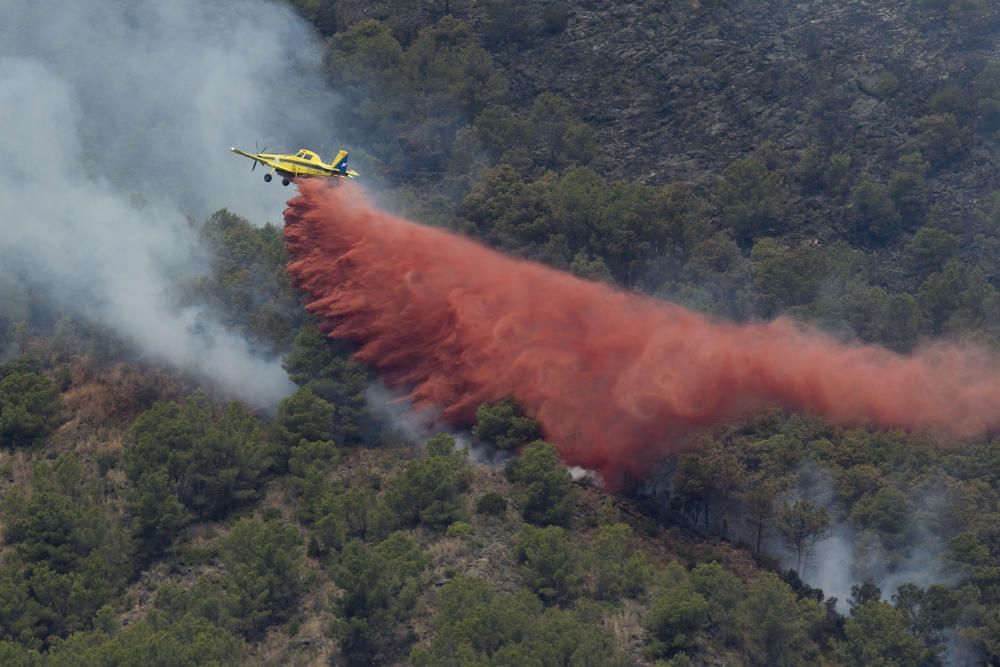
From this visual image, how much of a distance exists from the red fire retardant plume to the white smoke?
588 cm

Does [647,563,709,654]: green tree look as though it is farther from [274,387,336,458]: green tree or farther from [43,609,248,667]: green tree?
[274,387,336,458]: green tree

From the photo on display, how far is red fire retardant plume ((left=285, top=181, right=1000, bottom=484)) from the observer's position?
83312 mm

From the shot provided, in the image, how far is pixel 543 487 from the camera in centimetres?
7775

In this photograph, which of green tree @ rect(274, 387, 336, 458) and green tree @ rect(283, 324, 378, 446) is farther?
green tree @ rect(283, 324, 378, 446)

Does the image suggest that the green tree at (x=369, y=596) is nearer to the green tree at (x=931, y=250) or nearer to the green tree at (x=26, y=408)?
the green tree at (x=26, y=408)

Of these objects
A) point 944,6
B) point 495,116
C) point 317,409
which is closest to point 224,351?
point 317,409

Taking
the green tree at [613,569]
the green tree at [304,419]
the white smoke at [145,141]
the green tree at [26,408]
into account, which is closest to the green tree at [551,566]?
the green tree at [613,569]

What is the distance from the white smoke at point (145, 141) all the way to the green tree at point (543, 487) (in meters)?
13.8

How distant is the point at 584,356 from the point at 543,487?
9.24 meters

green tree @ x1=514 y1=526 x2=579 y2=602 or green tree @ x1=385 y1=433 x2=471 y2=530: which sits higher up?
green tree @ x1=385 y1=433 x2=471 y2=530

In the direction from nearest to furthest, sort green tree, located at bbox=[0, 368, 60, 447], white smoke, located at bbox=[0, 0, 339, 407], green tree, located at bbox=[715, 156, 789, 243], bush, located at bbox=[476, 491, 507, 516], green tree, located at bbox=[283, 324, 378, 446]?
1. bush, located at bbox=[476, 491, 507, 516]
2. green tree, located at bbox=[0, 368, 60, 447]
3. green tree, located at bbox=[283, 324, 378, 446]
4. white smoke, located at bbox=[0, 0, 339, 407]
5. green tree, located at bbox=[715, 156, 789, 243]

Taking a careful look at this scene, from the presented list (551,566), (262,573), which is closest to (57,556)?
(262,573)

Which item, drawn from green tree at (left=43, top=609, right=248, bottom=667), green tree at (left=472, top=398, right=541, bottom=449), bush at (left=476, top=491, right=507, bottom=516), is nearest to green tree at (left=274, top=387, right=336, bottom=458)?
green tree at (left=472, top=398, right=541, bottom=449)

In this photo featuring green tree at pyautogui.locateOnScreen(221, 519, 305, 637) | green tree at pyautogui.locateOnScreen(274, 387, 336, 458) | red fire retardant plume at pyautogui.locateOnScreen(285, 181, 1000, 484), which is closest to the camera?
green tree at pyautogui.locateOnScreen(221, 519, 305, 637)
